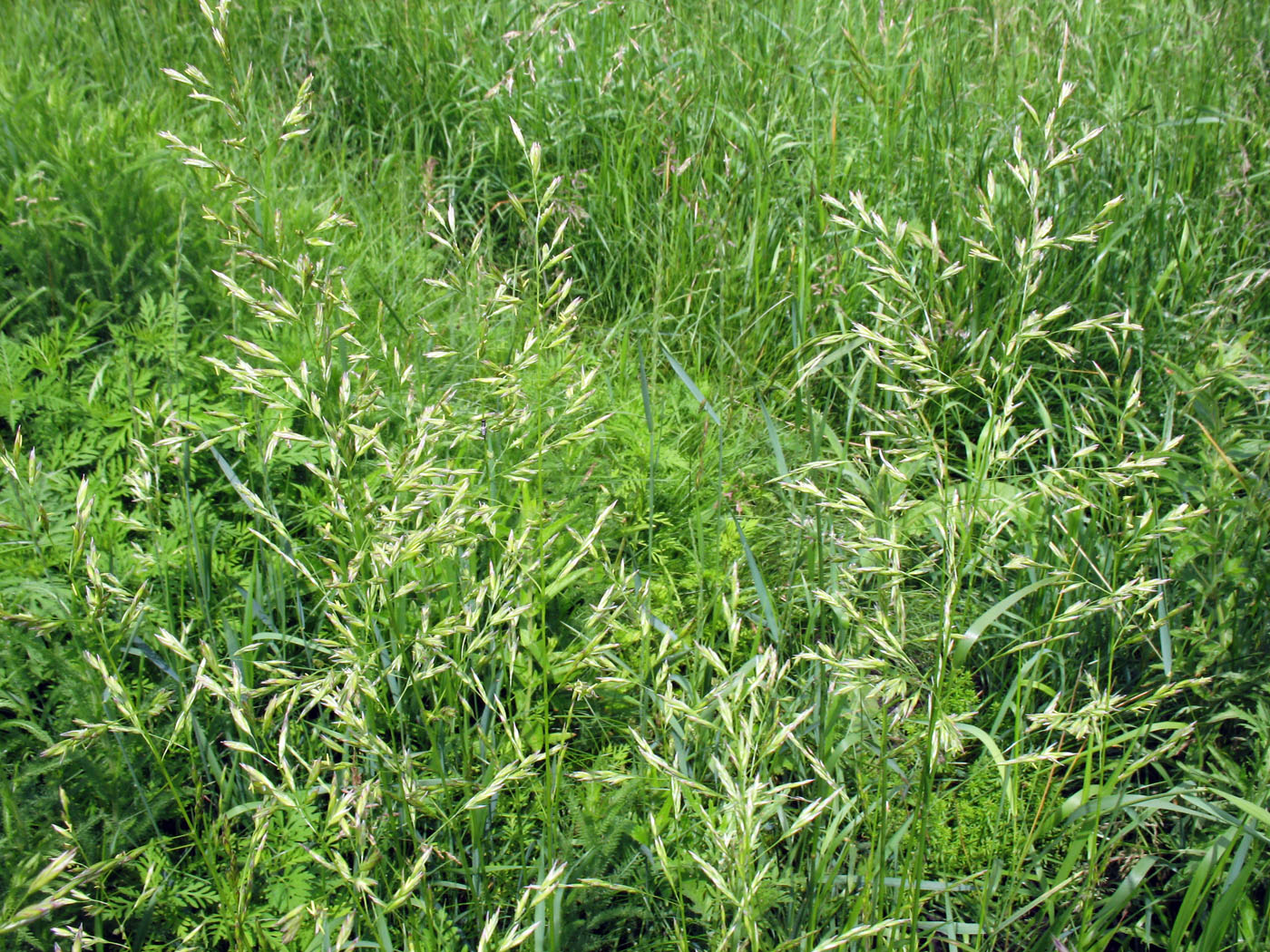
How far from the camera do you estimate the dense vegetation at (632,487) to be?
4.52 ft

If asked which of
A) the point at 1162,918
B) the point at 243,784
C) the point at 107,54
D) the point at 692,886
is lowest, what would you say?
the point at 1162,918

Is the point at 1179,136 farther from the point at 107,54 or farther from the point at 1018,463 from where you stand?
the point at 107,54

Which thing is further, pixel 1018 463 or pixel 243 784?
pixel 1018 463

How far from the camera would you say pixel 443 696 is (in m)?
1.57

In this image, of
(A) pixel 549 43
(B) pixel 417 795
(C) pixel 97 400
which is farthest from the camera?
(A) pixel 549 43

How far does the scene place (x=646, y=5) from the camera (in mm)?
3779

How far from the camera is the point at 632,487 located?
229 centimetres

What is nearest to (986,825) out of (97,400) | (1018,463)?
(1018,463)

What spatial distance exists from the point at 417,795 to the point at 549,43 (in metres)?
3.31

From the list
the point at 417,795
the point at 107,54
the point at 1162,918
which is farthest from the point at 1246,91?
the point at 107,54

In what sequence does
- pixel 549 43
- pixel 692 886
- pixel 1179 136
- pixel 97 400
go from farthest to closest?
pixel 549 43
pixel 1179 136
pixel 97 400
pixel 692 886

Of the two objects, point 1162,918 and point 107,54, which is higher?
point 107,54

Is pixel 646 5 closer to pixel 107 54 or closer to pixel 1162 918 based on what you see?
pixel 107 54

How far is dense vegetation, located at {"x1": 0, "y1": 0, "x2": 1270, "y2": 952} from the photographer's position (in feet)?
4.52
